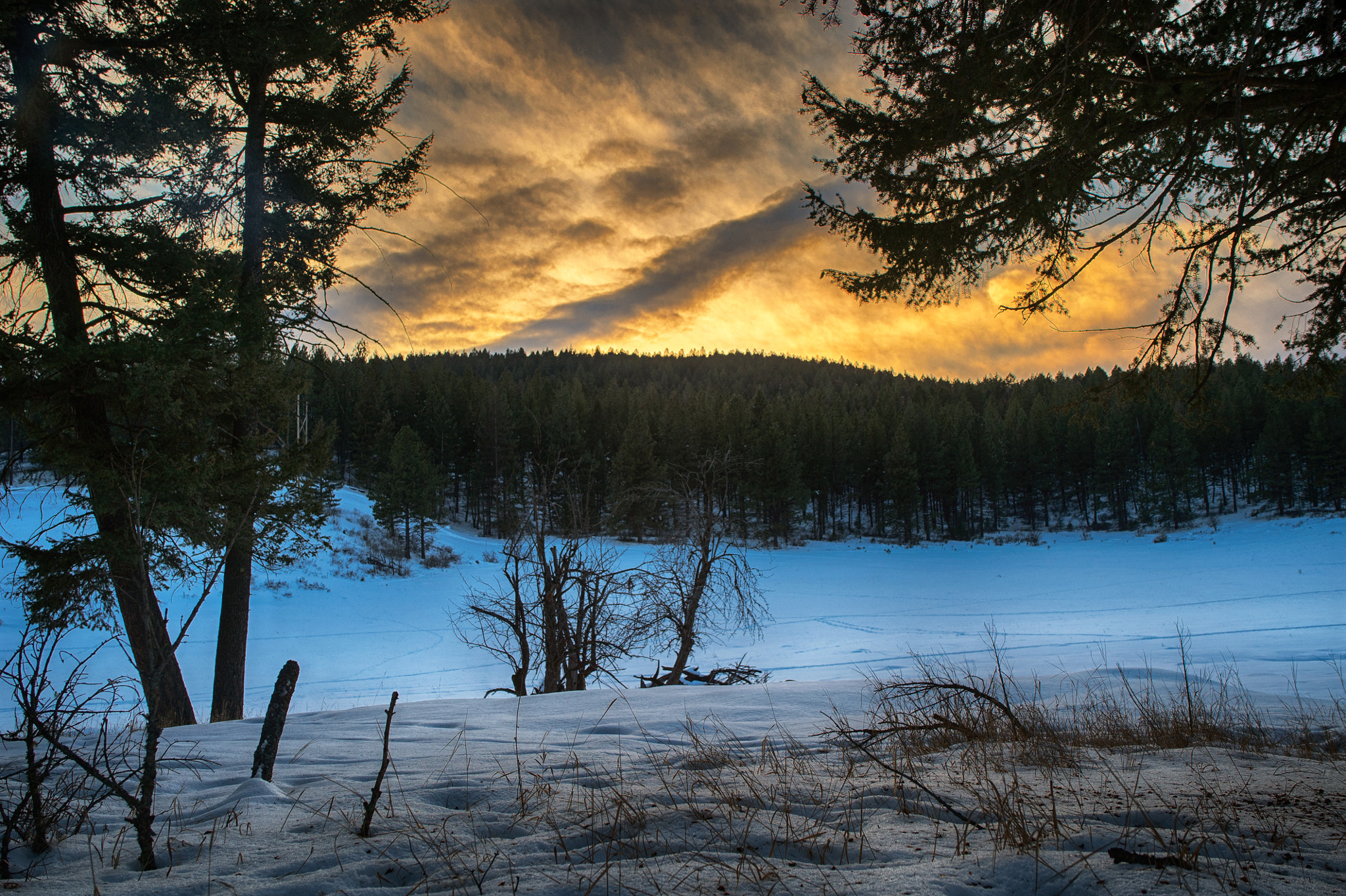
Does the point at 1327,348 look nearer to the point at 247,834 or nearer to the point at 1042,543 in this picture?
the point at 247,834

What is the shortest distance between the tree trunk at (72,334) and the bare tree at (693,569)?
7288 mm

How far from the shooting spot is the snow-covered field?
48.1 feet

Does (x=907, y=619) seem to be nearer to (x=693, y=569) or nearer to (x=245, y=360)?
(x=693, y=569)

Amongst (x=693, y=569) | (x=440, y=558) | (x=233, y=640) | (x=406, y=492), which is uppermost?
(x=406, y=492)

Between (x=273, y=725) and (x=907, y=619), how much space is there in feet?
76.8

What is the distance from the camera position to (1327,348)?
517cm

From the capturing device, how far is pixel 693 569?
13234 mm

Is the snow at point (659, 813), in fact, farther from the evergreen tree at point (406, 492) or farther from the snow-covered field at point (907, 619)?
the evergreen tree at point (406, 492)

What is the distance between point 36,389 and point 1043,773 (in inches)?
364

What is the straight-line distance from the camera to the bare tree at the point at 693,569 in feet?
40.3

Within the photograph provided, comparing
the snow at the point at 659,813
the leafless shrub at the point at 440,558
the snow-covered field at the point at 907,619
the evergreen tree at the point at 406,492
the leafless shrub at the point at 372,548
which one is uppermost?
the evergreen tree at the point at 406,492

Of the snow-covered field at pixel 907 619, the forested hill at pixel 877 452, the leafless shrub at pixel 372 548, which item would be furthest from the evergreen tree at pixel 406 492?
the snow-covered field at pixel 907 619

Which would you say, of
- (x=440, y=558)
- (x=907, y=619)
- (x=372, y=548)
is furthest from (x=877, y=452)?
(x=372, y=548)

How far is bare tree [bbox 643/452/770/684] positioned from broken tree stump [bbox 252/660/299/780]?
890 cm
